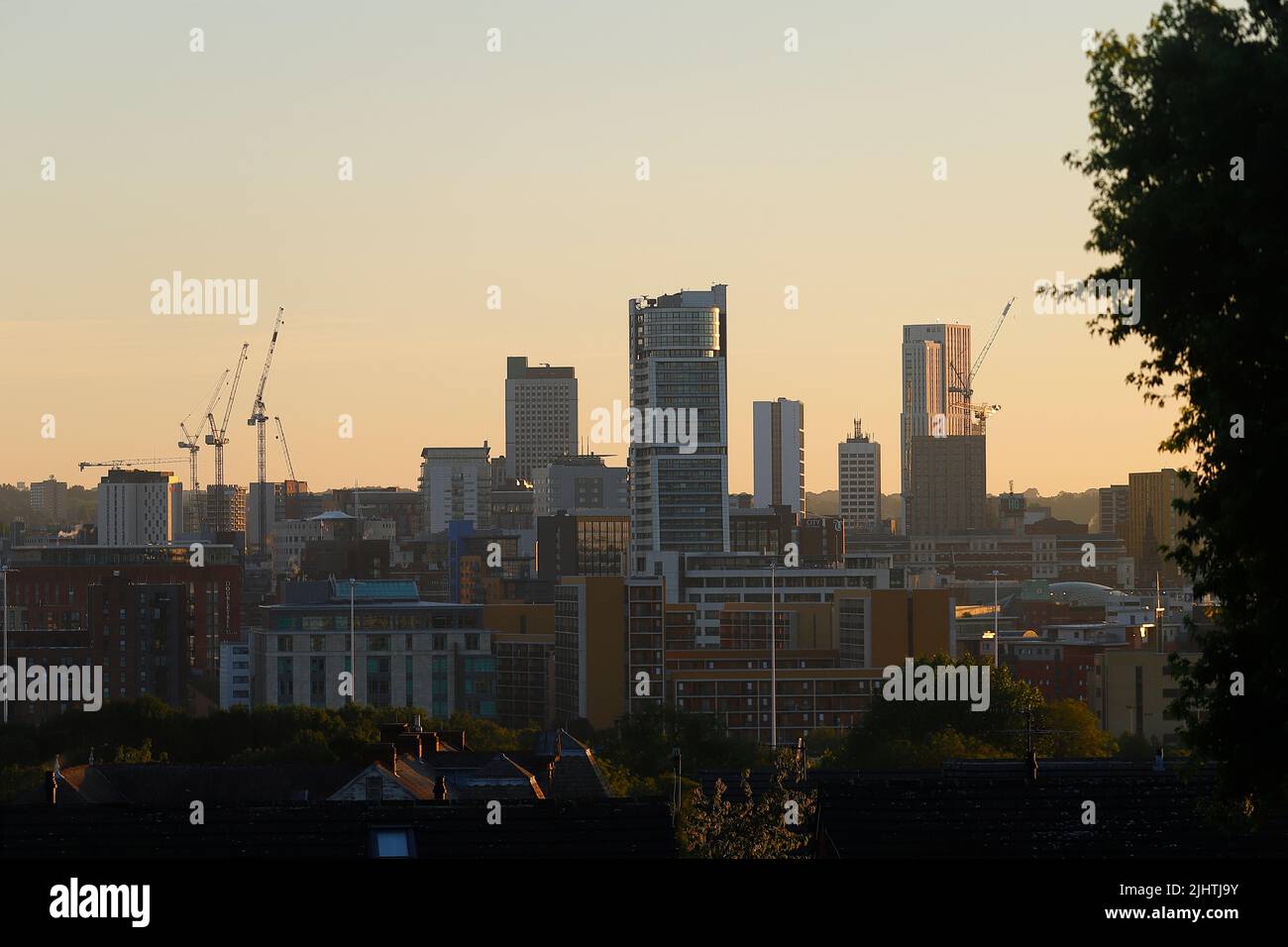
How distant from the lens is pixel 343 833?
3144 cm

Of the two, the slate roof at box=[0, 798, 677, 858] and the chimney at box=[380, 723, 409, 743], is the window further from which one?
the chimney at box=[380, 723, 409, 743]

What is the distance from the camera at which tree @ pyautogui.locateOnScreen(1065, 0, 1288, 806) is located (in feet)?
61.1

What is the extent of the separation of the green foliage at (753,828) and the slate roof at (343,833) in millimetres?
2532

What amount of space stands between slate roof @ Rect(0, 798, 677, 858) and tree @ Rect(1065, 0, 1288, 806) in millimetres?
11884

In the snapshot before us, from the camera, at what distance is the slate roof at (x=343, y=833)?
30234 mm

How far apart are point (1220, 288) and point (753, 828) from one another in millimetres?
21247

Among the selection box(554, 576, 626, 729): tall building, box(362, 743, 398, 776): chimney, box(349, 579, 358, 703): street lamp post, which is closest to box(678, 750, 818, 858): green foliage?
box(362, 743, 398, 776): chimney

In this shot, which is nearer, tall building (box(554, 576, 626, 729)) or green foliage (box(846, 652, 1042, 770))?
green foliage (box(846, 652, 1042, 770))

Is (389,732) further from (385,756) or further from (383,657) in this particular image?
(383,657)
